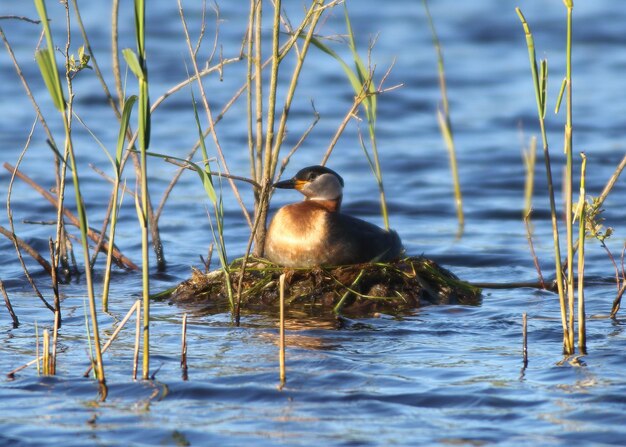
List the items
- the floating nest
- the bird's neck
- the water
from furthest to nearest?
the bird's neck < the floating nest < the water

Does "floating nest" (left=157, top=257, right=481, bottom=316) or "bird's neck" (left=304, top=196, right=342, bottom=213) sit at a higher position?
"bird's neck" (left=304, top=196, right=342, bottom=213)

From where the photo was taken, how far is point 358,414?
18.0 ft

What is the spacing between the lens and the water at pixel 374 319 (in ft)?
17.6

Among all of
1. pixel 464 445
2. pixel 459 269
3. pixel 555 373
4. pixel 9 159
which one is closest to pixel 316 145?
pixel 9 159

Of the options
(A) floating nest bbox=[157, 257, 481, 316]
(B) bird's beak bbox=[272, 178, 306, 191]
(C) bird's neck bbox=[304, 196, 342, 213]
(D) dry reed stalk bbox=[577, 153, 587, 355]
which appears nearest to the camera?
(D) dry reed stalk bbox=[577, 153, 587, 355]

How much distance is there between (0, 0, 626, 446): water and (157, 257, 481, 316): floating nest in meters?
0.21

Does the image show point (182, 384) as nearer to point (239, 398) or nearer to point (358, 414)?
point (239, 398)

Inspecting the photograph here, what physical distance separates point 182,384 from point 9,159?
8845 millimetres

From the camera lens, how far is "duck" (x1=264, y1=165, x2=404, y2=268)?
7.63 metres

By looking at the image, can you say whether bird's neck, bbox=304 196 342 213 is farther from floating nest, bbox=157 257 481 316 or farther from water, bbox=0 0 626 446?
water, bbox=0 0 626 446

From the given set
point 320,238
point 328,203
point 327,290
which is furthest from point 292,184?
point 327,290

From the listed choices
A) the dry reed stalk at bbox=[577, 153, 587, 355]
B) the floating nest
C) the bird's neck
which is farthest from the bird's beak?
the dry reed stalk at bbox=[577, 153, 587, 355]

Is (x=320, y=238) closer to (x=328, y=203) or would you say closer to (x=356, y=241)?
(x=356, y=241)

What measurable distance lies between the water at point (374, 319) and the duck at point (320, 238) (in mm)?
503
